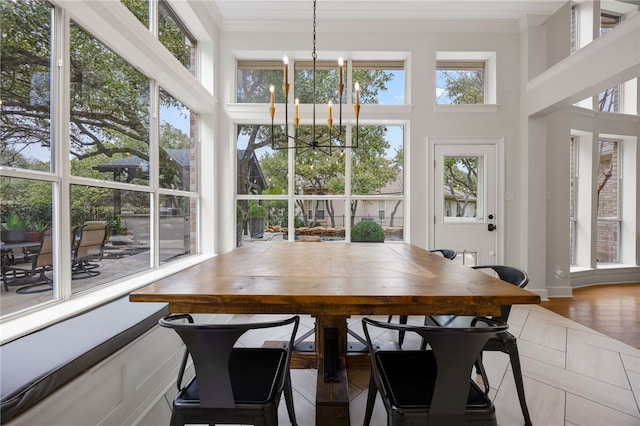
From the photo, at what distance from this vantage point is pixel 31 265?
5.04 feet

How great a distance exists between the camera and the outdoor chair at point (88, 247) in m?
1.82

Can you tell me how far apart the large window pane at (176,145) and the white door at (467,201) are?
3.06 meters

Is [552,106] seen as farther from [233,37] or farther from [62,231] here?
[62,231]

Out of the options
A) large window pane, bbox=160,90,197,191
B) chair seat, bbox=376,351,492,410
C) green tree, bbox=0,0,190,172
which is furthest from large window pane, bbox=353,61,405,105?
chair seat, bbox=376,351,492,410

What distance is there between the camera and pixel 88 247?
1.90 m

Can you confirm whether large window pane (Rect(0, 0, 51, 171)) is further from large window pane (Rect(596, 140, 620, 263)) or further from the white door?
large window pane (Rect(596, 140, 620, 263))

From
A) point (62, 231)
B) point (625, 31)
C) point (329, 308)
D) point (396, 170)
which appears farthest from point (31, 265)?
point (625, 31)

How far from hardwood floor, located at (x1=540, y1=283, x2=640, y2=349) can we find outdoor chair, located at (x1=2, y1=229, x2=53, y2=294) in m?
4.39

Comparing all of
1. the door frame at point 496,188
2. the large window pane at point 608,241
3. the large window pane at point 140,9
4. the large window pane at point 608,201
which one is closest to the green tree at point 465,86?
the door frame at point 496,188

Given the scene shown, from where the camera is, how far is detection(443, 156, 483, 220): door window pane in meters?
3.83

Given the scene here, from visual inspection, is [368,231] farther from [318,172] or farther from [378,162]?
[318,172]

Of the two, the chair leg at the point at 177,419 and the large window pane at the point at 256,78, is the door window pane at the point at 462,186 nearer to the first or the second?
the large window pane at the point at 256,78

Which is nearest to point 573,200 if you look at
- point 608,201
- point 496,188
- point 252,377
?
A: point 608,201

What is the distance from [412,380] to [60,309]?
73.0 inches
